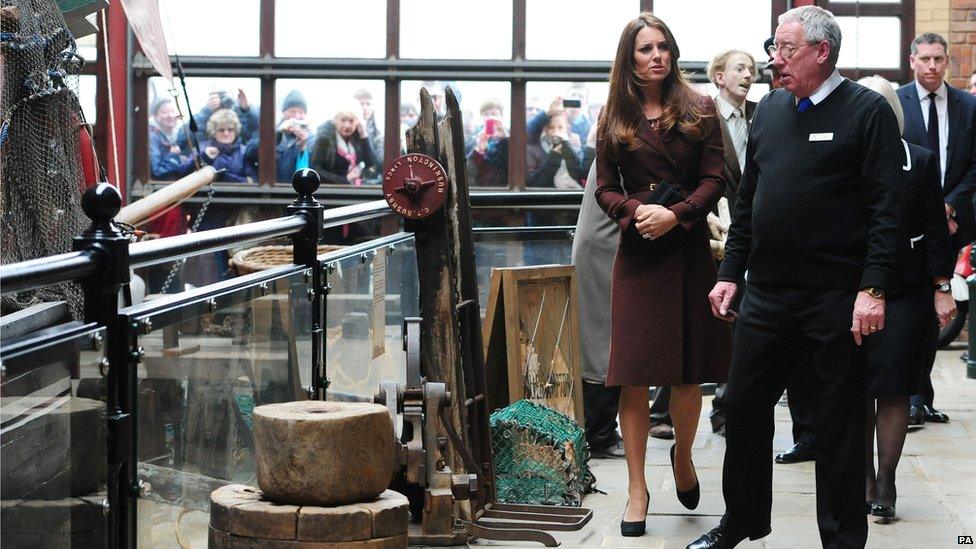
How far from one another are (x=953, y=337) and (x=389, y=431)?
7821 mm

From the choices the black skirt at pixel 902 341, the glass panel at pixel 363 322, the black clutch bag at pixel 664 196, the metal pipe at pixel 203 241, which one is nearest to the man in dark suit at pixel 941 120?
the black skirt at pixel 902 341

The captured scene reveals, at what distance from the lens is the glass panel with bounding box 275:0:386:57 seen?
12000 millimetres

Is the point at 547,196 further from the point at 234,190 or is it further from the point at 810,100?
the point at 234,190

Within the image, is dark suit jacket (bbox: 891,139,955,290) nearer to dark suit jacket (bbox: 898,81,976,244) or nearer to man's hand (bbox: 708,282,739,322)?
man's hand (bbox: 708,282,739,322)

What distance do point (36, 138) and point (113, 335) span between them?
3.53 m

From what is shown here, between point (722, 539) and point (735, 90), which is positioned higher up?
point (735, 90)

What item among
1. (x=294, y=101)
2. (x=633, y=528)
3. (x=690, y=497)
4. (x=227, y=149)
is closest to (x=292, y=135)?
(x=294, y=101)

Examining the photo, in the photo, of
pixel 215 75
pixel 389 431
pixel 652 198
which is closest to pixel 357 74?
pixel 215 75

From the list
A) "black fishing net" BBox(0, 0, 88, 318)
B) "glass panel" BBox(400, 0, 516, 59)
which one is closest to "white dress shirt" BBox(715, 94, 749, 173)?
"black fishing net" BBox(0, 0, 88, 318)

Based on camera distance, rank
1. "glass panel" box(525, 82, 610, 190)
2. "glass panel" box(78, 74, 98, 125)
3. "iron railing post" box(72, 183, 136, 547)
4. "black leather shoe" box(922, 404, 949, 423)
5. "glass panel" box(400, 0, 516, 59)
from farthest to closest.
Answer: "glass panel" box(78, 74, 98, 125), "glass panel" box(400, 0, 516, 59), "glass panel" box(525, 82, 610, 190), "black leather shoe" box(922, 404, 949, 423), "iron railing post" box(72, 183, 136, 547)

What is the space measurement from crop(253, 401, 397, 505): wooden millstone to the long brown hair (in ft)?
7.07

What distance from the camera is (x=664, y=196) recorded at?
495cm

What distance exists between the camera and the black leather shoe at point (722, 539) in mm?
4488

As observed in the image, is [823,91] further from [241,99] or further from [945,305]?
[241,99]
